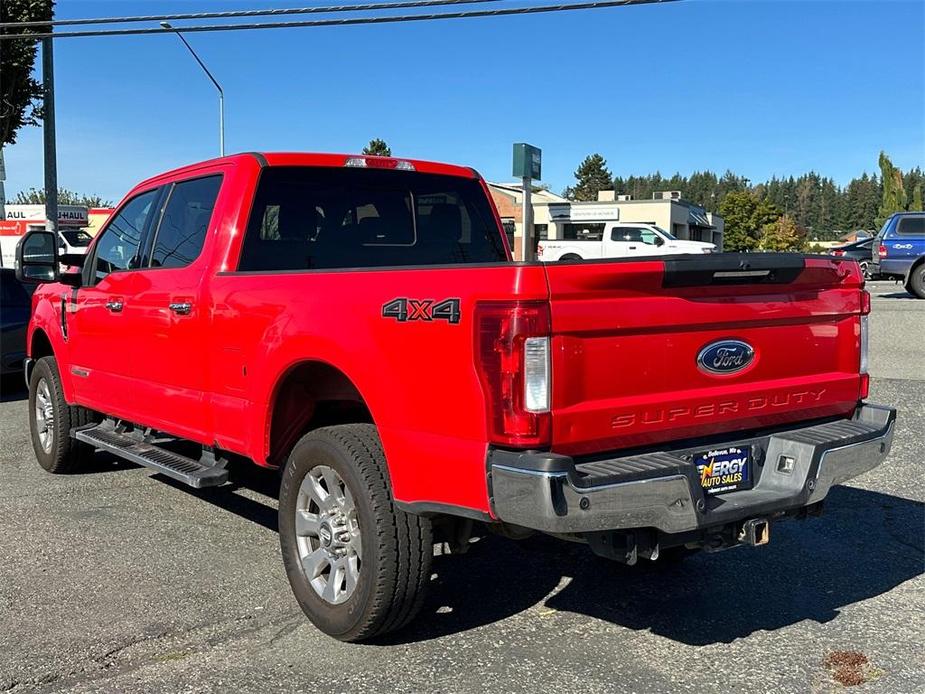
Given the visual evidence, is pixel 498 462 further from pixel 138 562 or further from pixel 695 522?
pixel 138 562

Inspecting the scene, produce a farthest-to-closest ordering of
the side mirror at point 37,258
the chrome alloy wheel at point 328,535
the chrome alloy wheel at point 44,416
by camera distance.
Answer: the chrome alloy wheel at point 44,416, the side mirror at point 37,258, the chrome alloy wheel at point 328,535

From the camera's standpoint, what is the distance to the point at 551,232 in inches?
2227

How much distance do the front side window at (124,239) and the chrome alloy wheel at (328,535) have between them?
2.41 meters

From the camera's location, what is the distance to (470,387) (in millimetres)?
3029

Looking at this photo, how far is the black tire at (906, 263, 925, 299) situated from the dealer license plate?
60.8 feet

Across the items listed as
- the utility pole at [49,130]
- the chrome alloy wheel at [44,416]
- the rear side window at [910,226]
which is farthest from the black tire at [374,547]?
the rear side window at [910,226]

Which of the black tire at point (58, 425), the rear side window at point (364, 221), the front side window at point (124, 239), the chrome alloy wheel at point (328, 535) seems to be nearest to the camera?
the chrome alloy wheel at point (328, 535)

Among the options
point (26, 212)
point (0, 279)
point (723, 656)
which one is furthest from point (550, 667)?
point (26, 212)

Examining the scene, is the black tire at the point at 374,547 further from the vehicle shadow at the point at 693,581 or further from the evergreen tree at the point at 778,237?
the evergreen tree at the point at 778,237

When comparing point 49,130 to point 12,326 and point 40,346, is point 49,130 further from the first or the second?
point 40,346

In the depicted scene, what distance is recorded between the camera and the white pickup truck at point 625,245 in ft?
104

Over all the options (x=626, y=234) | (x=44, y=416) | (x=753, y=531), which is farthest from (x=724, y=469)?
(x=626, y=234)

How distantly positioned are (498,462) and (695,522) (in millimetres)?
740

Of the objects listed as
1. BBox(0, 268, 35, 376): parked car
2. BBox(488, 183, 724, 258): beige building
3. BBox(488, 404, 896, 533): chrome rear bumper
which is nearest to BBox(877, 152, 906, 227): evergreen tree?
BBox(488, 183, 724, 258): beige building
